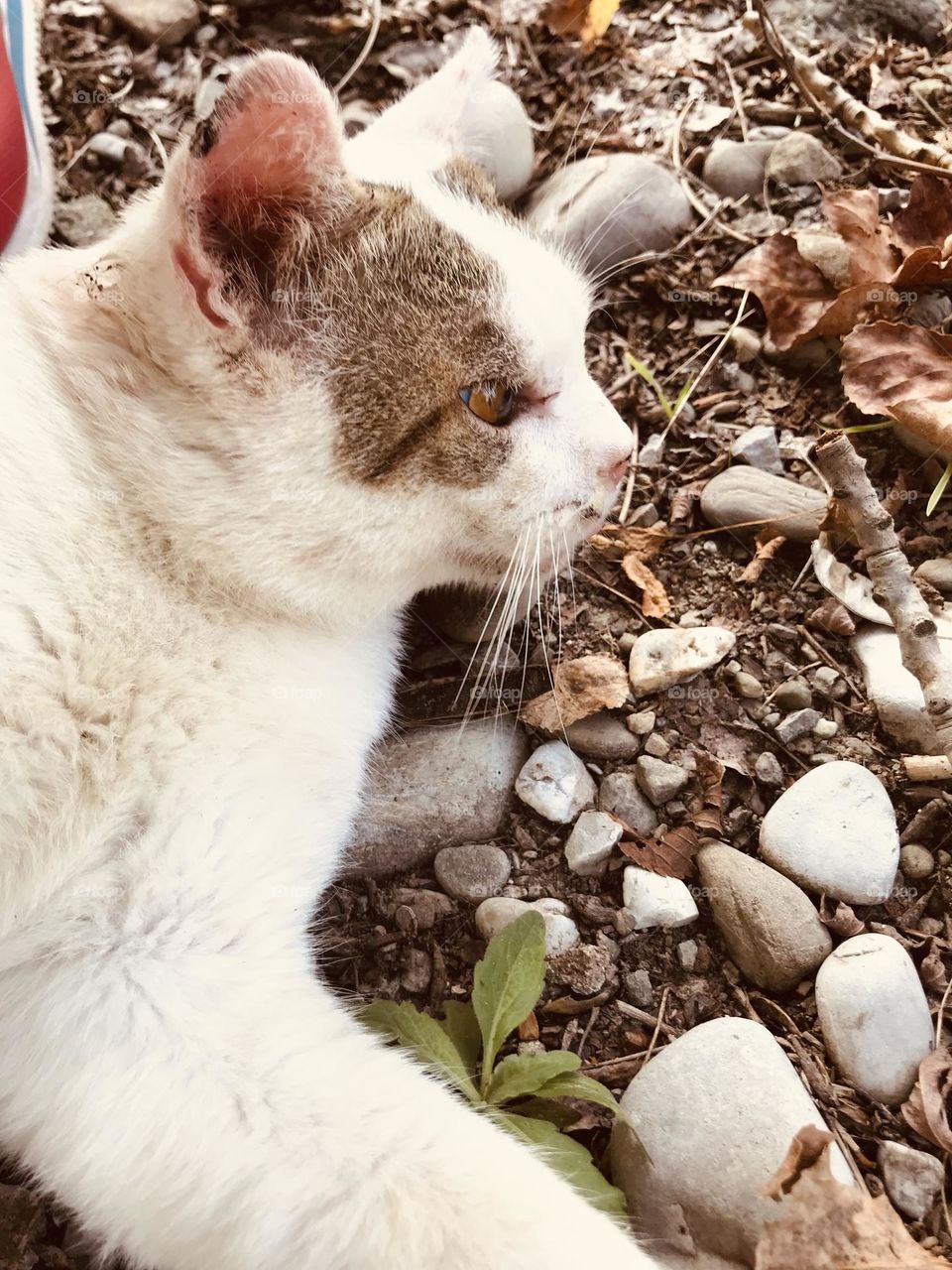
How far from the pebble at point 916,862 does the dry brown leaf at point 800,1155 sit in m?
0.51

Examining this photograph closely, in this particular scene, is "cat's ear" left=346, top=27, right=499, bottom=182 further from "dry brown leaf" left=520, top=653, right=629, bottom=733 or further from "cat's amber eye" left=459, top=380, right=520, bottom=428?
"dry brown leaf" left=520, top=653, right=629, bottom=733

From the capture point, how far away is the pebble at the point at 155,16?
282 centimetres

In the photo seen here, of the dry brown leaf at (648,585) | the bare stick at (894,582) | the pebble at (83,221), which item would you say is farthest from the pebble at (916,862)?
the pebble at (83,221)

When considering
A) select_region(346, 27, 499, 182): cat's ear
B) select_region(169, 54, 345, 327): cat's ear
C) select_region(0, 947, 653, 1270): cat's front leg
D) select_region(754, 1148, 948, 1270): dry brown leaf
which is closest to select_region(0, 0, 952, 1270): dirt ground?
select_region(754, 1148, 948, 1270): dry brown leaf

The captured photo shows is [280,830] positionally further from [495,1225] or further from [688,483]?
[688,483]

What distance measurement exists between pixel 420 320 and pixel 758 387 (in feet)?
3.49

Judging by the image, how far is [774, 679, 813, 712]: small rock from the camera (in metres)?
1.86

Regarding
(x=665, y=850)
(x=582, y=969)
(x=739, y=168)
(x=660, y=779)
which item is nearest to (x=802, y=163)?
(x=739, y=168)

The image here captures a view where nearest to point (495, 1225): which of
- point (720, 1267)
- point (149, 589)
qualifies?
point (720, 1267)

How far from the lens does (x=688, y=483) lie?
2.18 metres

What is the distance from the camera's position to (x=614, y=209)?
7.73ft

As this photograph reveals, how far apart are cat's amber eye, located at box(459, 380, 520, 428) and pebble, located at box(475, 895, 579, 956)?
81cm

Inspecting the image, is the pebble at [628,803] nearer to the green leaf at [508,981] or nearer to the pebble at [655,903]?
the pebble at [655,903]

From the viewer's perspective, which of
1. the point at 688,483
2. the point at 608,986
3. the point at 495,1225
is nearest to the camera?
the point at 495,1225
